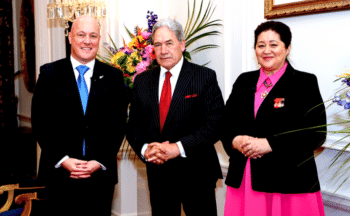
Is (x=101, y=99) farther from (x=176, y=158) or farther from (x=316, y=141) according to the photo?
(x=316, y=141)

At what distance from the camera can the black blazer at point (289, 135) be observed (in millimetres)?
1979

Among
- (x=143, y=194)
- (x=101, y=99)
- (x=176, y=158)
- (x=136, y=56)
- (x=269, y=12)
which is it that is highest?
(x=269, y=12)

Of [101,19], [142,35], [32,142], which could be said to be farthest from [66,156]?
[32,142]

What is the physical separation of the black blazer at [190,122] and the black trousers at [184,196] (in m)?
0.04

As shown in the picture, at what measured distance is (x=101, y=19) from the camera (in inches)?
149

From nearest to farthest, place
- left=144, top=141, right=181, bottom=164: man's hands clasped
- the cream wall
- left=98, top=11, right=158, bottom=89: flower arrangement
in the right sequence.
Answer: left=144, top=141, right=181, bottom=164: man's hands clasped → the cream wall → left=98, top=11, right=158, bottom=89: flower arrangement

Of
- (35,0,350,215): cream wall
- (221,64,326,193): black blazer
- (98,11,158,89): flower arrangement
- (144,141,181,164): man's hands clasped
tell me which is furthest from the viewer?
(98,11,158,89): flower arrangement

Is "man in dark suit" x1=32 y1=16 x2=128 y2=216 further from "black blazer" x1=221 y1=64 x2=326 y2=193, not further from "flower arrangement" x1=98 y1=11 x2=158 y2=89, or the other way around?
"black blazer" x1=221 y1=64 x2=326 y2=193

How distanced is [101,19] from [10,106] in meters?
5.46

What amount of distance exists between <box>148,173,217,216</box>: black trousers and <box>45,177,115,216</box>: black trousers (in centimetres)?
34

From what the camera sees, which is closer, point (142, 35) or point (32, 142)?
point (142, 35)

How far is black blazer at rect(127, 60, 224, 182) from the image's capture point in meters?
2.27

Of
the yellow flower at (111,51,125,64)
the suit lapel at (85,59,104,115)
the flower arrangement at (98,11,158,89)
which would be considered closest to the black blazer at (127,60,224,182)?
the suit lapel at (85,59,104,115)

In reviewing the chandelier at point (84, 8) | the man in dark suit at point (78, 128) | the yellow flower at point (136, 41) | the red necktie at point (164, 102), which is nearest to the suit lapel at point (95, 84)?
the man in dark suit at point (78, 128)
